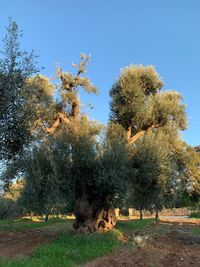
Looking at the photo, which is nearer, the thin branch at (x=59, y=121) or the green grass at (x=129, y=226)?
the thin branch at (x=59, y=121)

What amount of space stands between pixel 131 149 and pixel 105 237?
479 centimetres

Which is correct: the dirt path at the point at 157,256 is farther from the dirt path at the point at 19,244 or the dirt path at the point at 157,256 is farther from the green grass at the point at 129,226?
the green grass at the point at 129,226

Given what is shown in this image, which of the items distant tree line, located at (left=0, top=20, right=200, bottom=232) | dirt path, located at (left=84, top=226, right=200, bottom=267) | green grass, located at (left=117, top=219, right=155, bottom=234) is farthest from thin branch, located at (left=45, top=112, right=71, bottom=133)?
dirt path, located at (left=84, top=226, right=200, bottom=267)

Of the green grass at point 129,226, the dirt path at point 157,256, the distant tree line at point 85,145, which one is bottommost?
the dirt path at point 157,256

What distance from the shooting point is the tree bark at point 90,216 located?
60.3 feet

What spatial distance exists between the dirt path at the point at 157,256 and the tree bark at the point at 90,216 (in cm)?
291

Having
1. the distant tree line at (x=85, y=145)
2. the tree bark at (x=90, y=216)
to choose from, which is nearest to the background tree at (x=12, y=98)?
the distant tree line at (x=85, y=145)

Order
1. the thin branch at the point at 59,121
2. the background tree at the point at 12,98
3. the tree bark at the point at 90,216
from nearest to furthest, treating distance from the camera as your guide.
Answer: the background tree at the point at 12,98
the tree bark at the point at 90,216
the thin branch at the point at 59,121

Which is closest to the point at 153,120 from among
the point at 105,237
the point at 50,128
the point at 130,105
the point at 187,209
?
the point at 130,105

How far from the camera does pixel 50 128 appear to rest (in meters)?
19.6

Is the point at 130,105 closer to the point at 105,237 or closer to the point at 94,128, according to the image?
the point at 94,128

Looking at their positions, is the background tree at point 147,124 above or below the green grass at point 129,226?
above

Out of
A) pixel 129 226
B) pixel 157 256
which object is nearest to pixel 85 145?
pixel 157 256

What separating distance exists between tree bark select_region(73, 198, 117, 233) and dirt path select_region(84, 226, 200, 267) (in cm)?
291
